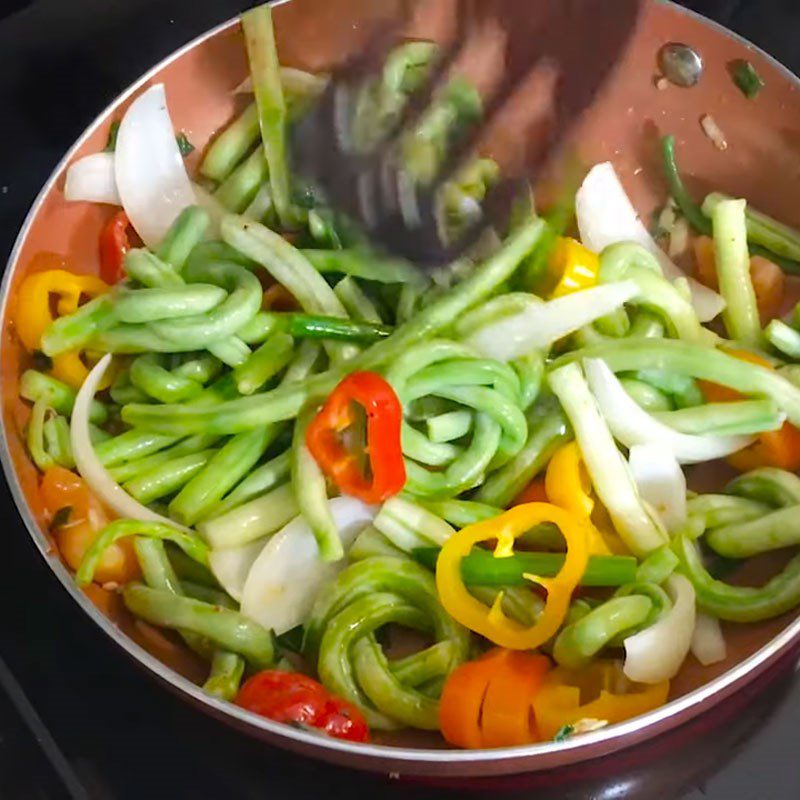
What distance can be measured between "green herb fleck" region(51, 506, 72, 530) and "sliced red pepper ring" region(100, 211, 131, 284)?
240 mm

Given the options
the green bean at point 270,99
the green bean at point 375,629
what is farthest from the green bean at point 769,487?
the green bean at point 270,99

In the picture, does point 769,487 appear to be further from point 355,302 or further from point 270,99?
point 270,99

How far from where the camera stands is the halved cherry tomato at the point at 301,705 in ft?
2.56

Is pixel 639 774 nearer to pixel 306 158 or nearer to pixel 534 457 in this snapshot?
pixel 534 457

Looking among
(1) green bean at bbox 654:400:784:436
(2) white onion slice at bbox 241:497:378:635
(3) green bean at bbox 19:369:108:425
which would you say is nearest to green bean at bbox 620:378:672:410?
(1) green bean at bbox 654:400:784:436

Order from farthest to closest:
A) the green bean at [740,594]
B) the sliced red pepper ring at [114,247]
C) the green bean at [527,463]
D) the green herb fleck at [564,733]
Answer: the sliced red pepper ring at [114,247]
the green bean at [527,463]
the green bean at [740,594]
the green herb fleck at [564,733]

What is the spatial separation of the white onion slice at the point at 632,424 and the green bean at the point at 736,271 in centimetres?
12

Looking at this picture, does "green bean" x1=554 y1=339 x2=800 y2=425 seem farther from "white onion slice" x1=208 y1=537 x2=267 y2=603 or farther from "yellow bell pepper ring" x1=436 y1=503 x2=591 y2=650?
"white onion slice" x1=208 y1=537 x2=267 y2=603

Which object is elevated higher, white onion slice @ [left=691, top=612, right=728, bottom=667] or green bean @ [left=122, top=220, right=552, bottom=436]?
green bean @ [left=122, top=220, right=552, bottom=436]

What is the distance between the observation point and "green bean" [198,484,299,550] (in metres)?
0.92

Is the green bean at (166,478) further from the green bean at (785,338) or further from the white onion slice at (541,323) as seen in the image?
the green bean at (785,338)

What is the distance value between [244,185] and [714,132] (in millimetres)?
438

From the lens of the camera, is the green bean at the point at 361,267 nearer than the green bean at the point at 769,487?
No

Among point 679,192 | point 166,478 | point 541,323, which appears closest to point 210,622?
point 166,478
